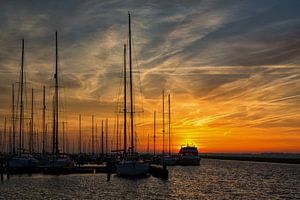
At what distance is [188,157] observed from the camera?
127312mm

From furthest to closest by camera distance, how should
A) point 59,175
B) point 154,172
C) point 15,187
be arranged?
point 154,172
point 59,175
point 15,187

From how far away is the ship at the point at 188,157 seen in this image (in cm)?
12712

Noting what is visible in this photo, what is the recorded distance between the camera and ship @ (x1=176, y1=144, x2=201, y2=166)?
127125 millimetres

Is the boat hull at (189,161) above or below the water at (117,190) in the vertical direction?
below

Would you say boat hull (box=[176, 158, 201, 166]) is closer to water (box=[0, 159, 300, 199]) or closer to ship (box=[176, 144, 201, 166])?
ship (box=[176, 144, 201, 166])

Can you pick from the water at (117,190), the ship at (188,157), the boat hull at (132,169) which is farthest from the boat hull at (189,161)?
the boat hull at (132,169)

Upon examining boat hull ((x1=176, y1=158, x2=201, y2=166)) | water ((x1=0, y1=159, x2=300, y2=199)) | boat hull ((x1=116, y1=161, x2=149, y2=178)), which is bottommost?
boat hull ((x1=176, y1=158, x2=201, y2=166))

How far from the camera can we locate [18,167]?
220 ft

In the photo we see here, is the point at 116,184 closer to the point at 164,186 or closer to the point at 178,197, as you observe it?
the point at 164,186

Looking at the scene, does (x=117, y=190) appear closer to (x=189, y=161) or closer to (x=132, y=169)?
(x=132, y=169)

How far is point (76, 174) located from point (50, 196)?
24690 mm

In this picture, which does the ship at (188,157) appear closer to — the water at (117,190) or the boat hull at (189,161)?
the boat hull at (189,161)

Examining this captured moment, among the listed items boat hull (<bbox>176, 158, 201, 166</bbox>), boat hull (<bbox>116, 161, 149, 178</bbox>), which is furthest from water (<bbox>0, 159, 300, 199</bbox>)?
boat hull (<bbox>176, 158, 201, 166</bbox>)

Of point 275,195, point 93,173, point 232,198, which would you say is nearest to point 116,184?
point 93,173
